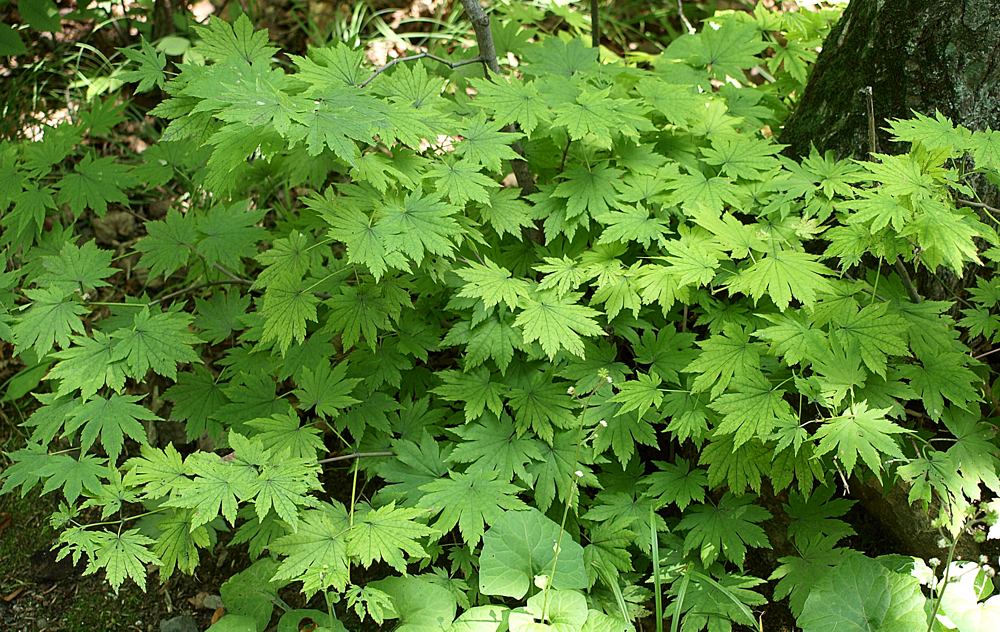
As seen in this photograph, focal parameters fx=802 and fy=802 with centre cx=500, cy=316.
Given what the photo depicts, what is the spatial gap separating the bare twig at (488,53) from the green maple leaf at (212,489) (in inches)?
45.3

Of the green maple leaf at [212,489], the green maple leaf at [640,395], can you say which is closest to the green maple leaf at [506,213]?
the green maple leaf at [640,395]

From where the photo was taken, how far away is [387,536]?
201 cm

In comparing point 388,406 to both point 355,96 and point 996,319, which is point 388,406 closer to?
point 355,96

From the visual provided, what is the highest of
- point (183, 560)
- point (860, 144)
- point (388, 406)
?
point (860, 144)

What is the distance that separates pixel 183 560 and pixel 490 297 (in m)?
1.09

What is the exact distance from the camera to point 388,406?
2439mm

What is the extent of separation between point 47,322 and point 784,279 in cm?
202

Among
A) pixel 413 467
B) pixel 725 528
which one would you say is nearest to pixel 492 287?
pixel 413 467

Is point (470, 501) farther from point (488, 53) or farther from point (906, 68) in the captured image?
point (906, 68)

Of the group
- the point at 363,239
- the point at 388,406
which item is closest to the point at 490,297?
the point at 363,239

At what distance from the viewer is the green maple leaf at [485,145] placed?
2248 millimetres

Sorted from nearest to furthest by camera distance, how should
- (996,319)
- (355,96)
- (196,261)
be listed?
(355,96), (996,319), (196,261)

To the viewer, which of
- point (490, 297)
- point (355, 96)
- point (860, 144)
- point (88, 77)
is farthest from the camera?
point (88, 77)

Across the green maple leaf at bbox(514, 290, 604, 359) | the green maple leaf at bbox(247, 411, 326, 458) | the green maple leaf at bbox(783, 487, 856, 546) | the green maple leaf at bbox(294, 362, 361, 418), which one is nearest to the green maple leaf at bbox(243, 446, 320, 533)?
the green maple leaf at bbox(247, 411, 326, 458)
